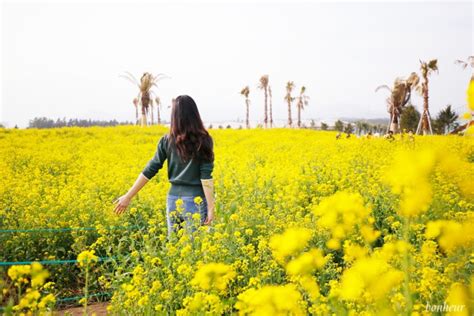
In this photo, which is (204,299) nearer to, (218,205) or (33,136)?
(218,205)

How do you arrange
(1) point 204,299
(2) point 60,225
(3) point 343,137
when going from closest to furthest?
1. (1) point 204,299
2. (2) point 60,225
3. (3) point 343,137

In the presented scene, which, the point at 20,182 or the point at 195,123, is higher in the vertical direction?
the point at 195,123

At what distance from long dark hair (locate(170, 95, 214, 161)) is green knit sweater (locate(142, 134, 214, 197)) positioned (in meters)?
0.08

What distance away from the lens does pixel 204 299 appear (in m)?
2.26

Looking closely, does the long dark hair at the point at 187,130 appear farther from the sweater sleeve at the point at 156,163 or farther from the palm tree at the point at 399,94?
the palm tree at the point at 399,94

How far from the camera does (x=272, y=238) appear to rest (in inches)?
85.7

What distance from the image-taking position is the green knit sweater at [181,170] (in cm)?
402

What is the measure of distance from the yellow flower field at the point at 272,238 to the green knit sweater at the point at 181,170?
1.21ft

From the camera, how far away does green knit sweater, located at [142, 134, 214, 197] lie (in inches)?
158

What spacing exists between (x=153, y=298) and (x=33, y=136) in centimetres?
1457

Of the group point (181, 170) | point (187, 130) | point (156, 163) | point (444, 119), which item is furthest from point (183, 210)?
point (444, 119)

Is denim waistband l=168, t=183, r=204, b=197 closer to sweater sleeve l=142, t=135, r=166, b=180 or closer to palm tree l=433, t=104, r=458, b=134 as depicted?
sweater sleeve l=142, t=135, r=166, b=180

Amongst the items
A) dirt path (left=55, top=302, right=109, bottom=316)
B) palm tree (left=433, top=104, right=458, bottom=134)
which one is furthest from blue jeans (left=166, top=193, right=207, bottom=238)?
palm tree (left=433, top=104, right=458, bottom=134)

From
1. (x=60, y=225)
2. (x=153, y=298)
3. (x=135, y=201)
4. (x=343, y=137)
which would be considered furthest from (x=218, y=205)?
(x=343, y=137)
